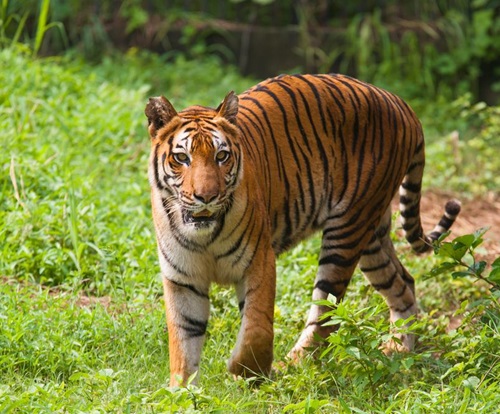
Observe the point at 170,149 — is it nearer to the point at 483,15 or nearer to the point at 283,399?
the point at 283,399

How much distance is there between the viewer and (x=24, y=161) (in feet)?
20.4

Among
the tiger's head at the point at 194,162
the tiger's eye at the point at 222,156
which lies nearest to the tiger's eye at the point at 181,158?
the tiger's head at the point at 194,162

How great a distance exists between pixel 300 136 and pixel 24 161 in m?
2.15

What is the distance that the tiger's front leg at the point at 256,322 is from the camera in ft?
13.9

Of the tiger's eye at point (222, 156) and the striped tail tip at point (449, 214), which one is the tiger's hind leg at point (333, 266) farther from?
the tiger's eye at point (222, 156)

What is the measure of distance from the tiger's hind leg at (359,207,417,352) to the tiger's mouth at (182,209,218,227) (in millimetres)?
1521

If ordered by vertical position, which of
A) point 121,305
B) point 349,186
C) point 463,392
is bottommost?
point 121,305

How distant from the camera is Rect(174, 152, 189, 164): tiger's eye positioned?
159 inches

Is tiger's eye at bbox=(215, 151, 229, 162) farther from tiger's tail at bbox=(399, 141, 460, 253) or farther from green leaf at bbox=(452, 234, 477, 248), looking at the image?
tiger's tail at bbox=(399, 141, 460, 253)

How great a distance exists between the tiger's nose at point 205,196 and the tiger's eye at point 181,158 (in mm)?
195

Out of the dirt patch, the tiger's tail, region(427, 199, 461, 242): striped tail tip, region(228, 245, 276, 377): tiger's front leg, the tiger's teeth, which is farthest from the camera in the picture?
the dirt patch

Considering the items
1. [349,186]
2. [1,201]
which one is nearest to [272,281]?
[349,186]

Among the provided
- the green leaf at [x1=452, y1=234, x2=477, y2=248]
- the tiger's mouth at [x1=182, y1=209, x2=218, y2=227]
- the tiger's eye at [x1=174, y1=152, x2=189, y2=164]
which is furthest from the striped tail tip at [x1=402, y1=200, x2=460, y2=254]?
the tiger's eye at [x1=174, y1=152, x2=189, y2=164]

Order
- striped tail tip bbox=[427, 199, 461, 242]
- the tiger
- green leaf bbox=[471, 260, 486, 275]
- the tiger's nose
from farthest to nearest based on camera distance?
striped tail tip bbox=[427, 199, 461, 242]
green leaf bbox=[471, 260, 486, 275]
the tiger
the tiger's nose
